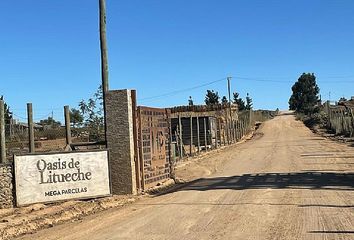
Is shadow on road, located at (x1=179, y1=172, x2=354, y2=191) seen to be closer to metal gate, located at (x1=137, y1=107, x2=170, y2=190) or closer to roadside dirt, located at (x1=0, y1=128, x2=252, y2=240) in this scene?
metal gate, located at (x1=137, y1=107, x2=170, y2=190)

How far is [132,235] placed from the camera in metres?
8.82

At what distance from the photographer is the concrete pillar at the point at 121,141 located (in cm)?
1480

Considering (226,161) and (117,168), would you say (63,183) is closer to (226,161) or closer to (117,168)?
(117,168)

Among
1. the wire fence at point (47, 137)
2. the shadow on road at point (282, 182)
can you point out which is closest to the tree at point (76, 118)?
the wire fence at point (47, 137)

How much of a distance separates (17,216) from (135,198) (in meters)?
3.70

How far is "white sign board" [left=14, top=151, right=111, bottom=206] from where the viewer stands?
43.4 feet

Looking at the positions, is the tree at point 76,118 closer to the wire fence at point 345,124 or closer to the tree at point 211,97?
the wire fence at point 345,124

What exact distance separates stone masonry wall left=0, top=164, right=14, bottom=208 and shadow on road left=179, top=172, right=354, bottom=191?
5.32 m

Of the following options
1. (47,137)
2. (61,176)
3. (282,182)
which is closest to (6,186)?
(61,176)

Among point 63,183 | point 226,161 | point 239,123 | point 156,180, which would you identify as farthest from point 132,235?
point 239,123

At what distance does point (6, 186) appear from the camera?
1294cm

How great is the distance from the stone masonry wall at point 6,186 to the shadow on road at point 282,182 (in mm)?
5324

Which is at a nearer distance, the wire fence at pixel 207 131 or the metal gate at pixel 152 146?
the metal gate at pixel 152 146

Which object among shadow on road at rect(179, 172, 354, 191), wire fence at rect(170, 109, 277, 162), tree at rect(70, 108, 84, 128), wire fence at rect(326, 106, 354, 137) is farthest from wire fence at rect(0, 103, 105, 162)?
wire fence at rect(326, 106, 354, 137)
